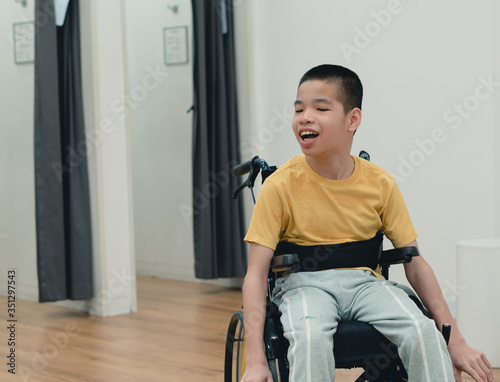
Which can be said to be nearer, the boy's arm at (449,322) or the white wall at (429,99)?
the boy's arm at (449,322)

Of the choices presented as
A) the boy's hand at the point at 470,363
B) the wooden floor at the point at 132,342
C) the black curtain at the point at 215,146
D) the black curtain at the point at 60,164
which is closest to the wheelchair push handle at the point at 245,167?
the boy's hand at the point at 470,363

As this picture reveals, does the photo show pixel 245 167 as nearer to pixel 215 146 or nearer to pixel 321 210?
pixel 321 210

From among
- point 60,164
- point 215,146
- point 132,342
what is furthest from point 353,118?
point 215,146

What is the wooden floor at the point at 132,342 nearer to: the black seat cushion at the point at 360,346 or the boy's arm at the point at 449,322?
the boy's arm at the point at 449,322

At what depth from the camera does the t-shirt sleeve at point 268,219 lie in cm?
162

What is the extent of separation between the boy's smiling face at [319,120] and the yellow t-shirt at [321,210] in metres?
0.08

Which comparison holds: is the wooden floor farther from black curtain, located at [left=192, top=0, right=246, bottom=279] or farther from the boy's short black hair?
the boy's short black hair

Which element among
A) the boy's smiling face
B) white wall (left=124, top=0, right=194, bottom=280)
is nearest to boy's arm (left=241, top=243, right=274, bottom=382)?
the boy's smiling face

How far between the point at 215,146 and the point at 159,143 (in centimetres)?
73

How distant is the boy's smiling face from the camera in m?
1.63

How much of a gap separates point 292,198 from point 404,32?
200cm

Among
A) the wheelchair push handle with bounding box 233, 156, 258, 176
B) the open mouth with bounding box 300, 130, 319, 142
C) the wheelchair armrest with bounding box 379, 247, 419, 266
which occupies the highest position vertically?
the open mouth with bounding box 300, 130, 319, 142

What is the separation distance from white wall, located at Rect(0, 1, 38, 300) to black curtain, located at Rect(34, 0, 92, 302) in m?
0.41

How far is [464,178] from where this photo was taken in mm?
3262
